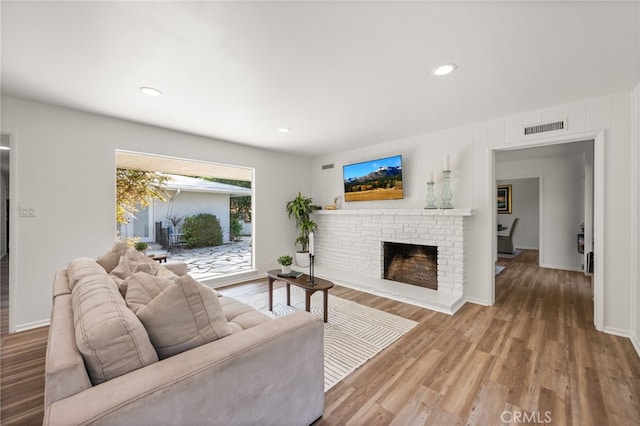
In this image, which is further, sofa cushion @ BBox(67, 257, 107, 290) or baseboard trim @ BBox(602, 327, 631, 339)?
baseboard trim @ BBox(602, 327, 631, 339)

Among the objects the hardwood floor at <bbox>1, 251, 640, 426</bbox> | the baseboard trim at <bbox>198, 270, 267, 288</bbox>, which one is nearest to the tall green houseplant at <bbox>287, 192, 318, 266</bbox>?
the baseboard trim at <bbox>198, 270, 267, 288</bbox>

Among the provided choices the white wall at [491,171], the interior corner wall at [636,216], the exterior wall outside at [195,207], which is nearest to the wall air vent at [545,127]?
the white wall at [491,171]

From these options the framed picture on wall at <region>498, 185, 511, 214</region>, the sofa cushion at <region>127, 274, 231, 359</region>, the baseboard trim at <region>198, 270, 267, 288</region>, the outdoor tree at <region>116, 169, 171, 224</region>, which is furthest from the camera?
the framed picture on wall at <region>498, 185, 511, 214</region>

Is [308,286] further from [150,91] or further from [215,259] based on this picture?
[215,259]

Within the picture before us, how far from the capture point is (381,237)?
445 centimetres

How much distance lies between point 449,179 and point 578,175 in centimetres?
408

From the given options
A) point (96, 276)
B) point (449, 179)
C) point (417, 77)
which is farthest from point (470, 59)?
point (96, 276)

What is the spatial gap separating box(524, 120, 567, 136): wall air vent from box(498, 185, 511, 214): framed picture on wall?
5.98m

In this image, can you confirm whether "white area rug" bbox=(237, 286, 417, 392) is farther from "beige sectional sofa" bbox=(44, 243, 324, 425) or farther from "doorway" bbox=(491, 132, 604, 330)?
"doorway" bbox=(491, 132, 604, 330)

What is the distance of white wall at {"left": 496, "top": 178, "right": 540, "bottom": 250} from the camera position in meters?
7.90

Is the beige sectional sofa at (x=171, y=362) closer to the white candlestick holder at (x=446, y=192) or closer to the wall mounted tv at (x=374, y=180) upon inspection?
the white candlestick holder at (x=446, y=192)

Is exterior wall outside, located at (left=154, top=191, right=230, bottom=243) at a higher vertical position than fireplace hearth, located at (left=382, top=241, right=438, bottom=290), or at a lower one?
Answer: higher

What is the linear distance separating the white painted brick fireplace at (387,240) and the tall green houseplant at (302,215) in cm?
26

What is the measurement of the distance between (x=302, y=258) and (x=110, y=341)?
4415 millimetres
